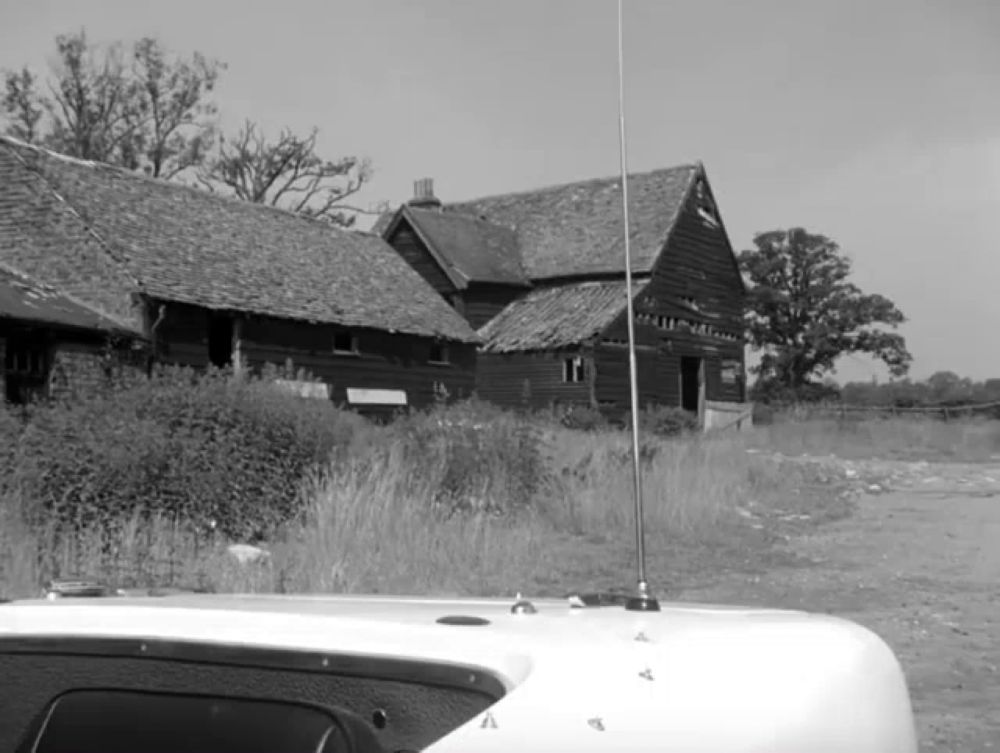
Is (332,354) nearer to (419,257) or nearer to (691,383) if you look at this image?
(419,257)

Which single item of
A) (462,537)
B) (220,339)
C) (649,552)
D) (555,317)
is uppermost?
(555,317)

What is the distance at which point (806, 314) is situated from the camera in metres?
75.5

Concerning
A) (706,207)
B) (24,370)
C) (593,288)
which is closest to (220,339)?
(24,370)

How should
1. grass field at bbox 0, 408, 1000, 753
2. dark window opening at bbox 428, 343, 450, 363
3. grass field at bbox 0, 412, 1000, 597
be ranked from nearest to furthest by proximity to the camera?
1. grass field at bbox 0, 408, 1000, 753
2. grass field at bbox 0, 412, 1000, 597
3. dark window opening at bbox 428, 343, 450, 363

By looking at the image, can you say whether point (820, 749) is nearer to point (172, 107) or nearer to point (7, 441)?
point (7, 441)

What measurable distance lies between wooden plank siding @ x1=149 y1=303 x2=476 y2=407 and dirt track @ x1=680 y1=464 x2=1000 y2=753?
13401 mm

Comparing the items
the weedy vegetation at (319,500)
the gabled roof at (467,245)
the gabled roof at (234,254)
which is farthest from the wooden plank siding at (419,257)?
the weedy vegetation at (319,500)

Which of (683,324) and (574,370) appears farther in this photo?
(683,324)

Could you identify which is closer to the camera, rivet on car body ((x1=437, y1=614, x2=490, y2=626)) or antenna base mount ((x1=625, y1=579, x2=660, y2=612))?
rivet on car body ((x1=437, y1=614, x2=490, y2=626))

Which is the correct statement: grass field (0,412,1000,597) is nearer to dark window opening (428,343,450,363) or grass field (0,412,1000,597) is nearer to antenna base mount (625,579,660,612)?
antenna base mount (625,579,660,612)

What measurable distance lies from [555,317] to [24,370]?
23.1 meters

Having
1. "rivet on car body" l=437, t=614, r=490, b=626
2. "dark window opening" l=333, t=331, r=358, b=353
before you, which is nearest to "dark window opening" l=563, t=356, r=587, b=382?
"dark window opening" l=333, t=331, r=358, b=353

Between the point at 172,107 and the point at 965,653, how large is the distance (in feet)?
189

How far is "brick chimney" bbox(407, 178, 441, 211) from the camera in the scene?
171 feet
